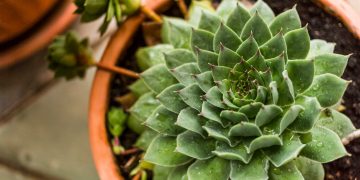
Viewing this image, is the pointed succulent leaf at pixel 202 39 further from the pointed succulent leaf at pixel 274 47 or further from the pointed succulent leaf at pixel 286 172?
the pointed succulent leaf at pixel 286 172

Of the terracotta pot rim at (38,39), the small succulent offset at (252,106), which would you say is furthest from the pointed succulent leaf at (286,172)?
the terracotta pot rim at (38,39)

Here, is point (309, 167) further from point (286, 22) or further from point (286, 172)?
point (286, 22)

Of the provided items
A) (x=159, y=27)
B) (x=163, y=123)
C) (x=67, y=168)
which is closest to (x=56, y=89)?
(x=67, y=168)

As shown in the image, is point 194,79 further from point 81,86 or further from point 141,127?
point 81,86

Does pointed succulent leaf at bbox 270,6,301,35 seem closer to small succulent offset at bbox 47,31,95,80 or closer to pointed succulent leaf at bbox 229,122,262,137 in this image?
pointed succulent leaf at bbox 229,122,262,137

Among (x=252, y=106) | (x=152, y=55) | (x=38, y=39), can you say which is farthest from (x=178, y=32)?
(x=38, y=39)
